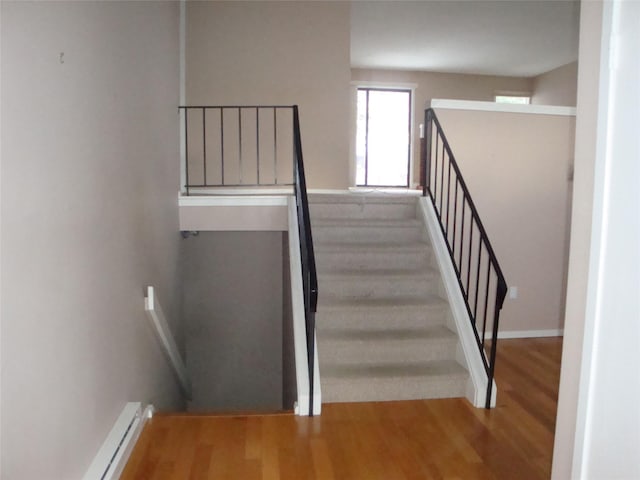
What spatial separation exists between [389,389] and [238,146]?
140 inches

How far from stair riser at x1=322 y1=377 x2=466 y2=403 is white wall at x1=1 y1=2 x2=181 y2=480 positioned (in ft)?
3.83

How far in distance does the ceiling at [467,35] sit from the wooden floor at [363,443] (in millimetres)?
4796

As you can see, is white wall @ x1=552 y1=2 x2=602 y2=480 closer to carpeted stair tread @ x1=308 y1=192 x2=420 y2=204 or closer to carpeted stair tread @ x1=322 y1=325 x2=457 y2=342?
carpeted stair tread @ x1=322 y1=325 x2=457 y2=342

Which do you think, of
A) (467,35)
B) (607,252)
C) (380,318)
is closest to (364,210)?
(380,318)

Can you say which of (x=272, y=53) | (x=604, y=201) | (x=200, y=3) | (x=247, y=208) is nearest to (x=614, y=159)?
(x=604, y=201)

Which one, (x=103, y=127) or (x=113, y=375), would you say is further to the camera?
(x=113, y=375)

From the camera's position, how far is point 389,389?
2.84 meters

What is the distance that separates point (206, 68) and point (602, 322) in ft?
16.8

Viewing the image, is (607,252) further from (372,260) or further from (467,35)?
(467,35)

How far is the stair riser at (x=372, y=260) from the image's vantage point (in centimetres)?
365

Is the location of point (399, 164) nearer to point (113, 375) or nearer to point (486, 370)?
point (486, 370)

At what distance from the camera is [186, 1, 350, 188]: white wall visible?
525 centimetres

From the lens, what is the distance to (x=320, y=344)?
3.00 metres

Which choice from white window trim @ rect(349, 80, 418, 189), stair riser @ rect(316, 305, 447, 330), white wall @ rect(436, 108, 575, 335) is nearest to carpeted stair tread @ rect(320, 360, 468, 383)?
stair riser @ rect(316, 305, 447, 330)
